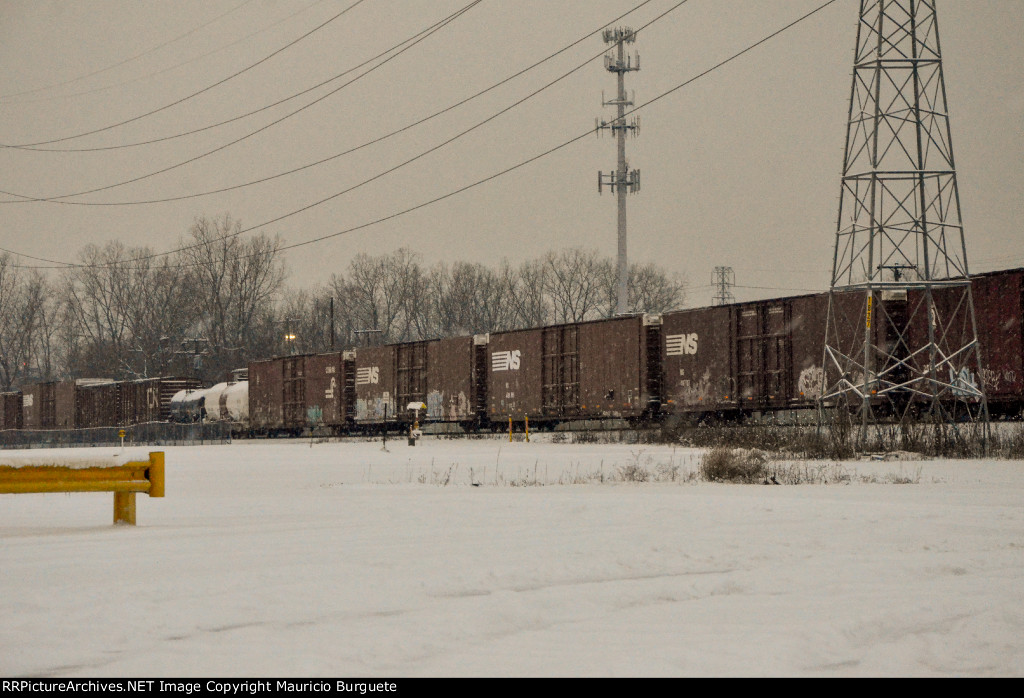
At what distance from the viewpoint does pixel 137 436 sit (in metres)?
43.3

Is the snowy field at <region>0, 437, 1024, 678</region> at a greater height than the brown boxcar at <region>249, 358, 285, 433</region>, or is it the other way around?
the brown boxcar at <region>249, 358, 285, 433</region>

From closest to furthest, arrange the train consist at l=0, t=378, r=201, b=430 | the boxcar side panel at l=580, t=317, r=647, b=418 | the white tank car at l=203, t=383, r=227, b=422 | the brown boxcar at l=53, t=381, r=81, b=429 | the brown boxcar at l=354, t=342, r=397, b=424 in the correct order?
the boxcar side panel at l=580, t=317, r=647, b=418
the brown boxcar at l=354, t=342, r=397, b=424
the white tank car at l=203, t=383, r=227, b=422
the train consist at l=0, t=378, r=201, b=430
the brown boxcar at l=53, t=381, r=81, b=429

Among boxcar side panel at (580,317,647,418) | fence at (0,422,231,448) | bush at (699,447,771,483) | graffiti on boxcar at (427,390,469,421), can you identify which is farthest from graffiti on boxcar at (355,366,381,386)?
bush at (699,447,771,483)

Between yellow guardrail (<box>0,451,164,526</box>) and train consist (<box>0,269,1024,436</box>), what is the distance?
15508 mm

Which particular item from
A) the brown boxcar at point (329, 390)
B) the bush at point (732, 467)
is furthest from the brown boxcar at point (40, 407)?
the bush at point (732, 467)

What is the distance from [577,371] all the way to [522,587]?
997 inches

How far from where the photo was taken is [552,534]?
26.7 feet

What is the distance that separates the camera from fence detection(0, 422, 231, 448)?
4075 centimetres

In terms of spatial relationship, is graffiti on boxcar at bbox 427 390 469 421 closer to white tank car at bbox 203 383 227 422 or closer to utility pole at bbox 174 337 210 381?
white tank car at bbox 203 383 227 422

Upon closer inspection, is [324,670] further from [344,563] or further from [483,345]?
[483,345]

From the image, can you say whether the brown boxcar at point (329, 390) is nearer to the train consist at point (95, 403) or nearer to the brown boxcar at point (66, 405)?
the train consist at point (95, 403)

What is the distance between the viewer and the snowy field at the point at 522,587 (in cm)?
454

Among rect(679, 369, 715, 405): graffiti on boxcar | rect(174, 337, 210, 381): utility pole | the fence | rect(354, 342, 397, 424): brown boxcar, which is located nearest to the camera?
rect(679, 369, 715, 405): graffiti on boxcar

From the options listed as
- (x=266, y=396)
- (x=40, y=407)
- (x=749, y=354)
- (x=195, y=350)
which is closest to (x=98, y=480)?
(x=749, y=354)
